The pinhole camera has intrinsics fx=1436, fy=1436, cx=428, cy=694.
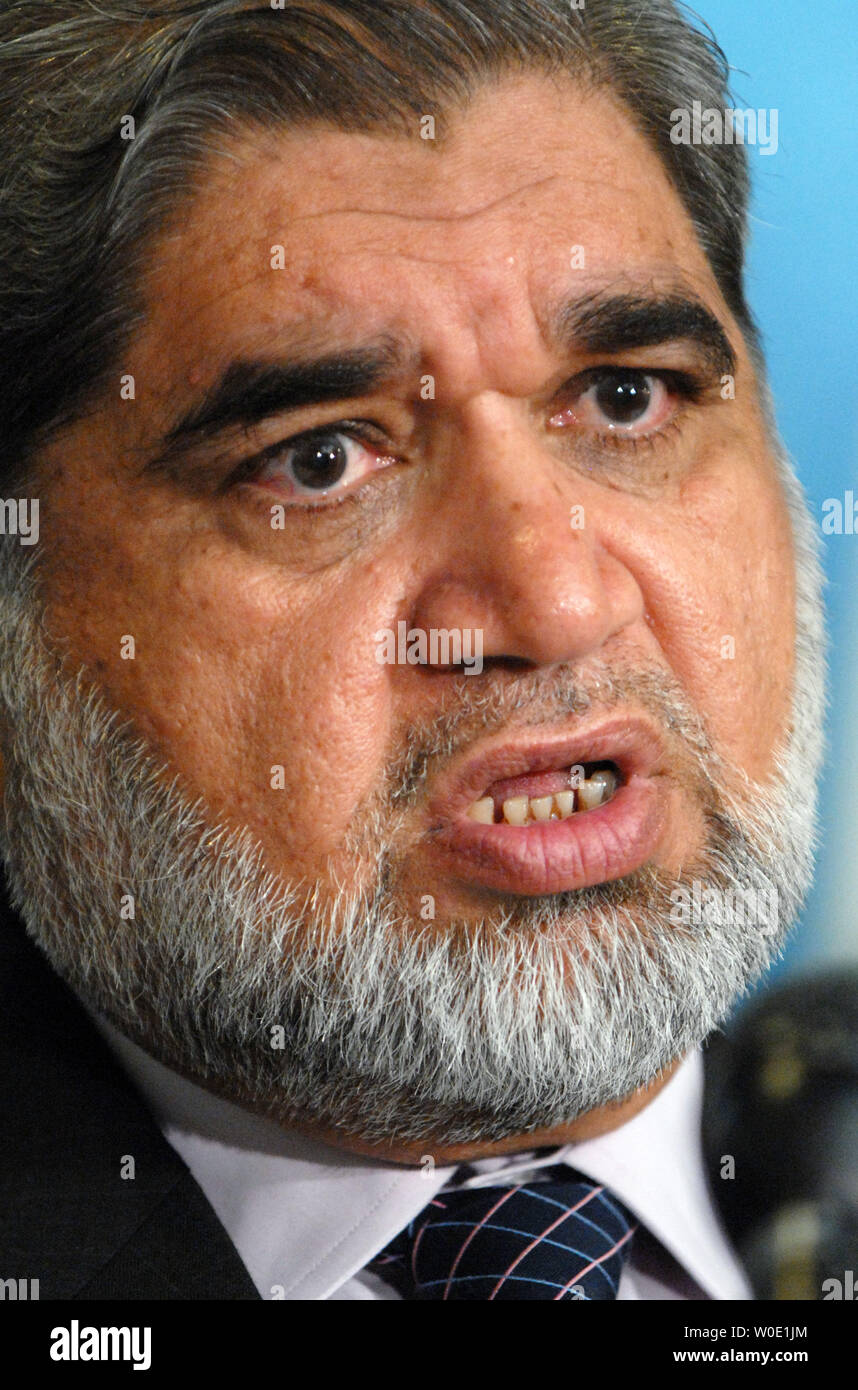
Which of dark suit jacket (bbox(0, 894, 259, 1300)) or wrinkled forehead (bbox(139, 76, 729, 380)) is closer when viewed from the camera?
wrinkled forehead (bbox(139, 76, 729, 380))

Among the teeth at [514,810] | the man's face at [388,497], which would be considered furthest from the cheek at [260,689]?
the teeth at [514,810]

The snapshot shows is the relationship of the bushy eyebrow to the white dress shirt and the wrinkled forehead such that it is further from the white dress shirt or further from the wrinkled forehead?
the white dress shirt

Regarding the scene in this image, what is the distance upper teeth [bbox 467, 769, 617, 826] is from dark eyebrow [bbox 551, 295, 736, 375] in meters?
0.36

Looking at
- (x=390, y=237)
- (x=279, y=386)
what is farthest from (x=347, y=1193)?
(x=390, y=237)

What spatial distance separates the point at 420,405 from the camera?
1.18 meters

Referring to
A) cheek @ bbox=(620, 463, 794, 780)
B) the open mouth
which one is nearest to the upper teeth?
the open mouth

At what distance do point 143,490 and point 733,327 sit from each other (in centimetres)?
60

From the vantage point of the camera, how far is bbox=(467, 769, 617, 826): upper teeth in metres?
1.17

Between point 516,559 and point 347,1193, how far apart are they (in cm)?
60

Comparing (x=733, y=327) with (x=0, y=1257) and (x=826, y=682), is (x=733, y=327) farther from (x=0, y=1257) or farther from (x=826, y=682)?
(x=0, y=1257)

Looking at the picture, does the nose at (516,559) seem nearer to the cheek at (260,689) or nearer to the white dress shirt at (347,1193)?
the cheek at (260,689)

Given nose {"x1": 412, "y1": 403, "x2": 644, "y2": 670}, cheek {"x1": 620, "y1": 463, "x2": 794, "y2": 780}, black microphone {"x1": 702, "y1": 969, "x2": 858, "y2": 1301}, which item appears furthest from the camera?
black microphone {"x1": 702, "y1": 969, "x2": 858, "y2": 1301}

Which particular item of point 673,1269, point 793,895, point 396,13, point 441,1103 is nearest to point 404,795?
point 441,1103

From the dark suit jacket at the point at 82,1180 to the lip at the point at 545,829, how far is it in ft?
1.38
